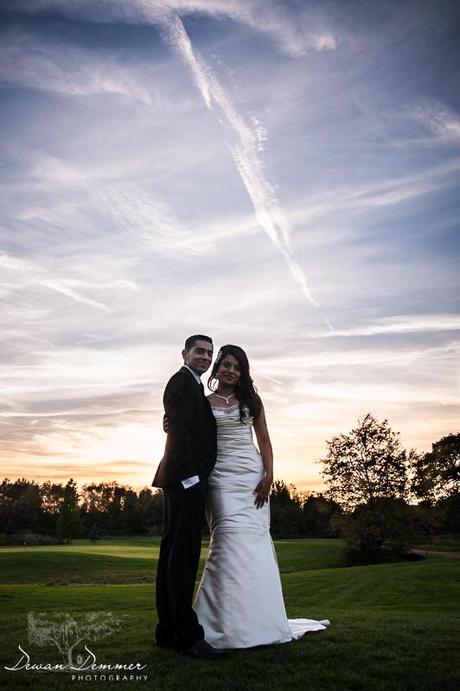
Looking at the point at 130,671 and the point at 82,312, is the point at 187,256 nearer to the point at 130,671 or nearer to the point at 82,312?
the point at 82,312

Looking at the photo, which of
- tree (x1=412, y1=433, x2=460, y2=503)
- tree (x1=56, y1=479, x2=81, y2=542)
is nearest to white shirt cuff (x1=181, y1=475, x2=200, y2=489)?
tree (x1=412, y1=433, x2=460, y2=503)

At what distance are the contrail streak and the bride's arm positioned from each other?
10.1 m

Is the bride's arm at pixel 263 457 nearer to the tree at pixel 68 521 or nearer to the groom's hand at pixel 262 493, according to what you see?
the groom's hand at pixel 262 493

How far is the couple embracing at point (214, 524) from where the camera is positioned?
16.9 ft

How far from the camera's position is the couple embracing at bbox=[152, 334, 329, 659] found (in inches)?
203

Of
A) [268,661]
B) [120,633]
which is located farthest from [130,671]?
[120,633]

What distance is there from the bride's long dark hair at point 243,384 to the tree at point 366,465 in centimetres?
3652

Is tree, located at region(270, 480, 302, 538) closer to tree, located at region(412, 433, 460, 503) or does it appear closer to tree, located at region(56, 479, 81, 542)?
tree, located at region(56, 479, 81, 542)

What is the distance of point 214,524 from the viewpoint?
18.9 feet

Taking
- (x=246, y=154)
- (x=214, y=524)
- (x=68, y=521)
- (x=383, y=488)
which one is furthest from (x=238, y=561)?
(x=68, y=521)

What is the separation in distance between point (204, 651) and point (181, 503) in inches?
54.2

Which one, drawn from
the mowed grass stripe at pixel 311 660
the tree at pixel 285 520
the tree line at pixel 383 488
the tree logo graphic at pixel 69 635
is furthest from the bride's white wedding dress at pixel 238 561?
the tree at pixel 285 520

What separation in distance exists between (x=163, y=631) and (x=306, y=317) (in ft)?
48.2

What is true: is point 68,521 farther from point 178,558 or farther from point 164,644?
point 178,558
